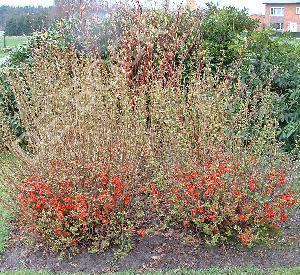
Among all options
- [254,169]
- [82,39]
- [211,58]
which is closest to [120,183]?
[254,169]

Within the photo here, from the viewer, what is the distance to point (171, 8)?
7.66 m

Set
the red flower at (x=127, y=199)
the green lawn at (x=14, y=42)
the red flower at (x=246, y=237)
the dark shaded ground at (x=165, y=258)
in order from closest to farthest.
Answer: the red flower at (x=246, y=237) → the dark shaded ground at (x=165, y=258) → the red flower at (x=127, y=199) → the green lawn at (x=14, y=42)

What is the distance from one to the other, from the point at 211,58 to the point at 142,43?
3.29ft

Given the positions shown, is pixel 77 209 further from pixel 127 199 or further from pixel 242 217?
pixel 242 217

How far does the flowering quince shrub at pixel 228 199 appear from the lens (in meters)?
4.01

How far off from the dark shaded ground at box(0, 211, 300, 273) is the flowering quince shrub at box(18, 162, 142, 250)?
0.48ft

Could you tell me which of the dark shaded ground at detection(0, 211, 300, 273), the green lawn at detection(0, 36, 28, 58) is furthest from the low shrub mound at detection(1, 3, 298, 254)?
the green lawn at detection(0, 36, 28, 58)

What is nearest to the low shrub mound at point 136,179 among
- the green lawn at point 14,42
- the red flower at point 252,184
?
the red flower at point 252,184

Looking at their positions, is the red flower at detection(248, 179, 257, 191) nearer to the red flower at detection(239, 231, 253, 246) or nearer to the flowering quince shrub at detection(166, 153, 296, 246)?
the flowering quince shrub at detection(166, 153, 296, 246)

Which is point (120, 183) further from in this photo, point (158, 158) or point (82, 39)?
Result: point (82, 39)

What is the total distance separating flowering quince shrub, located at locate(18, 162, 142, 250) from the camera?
4008 millimetres

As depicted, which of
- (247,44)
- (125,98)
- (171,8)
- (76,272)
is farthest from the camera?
(171,8)

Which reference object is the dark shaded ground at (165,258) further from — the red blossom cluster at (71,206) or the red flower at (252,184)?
the red flower at (252,184)

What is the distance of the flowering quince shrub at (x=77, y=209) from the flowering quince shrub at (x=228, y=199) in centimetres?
48
